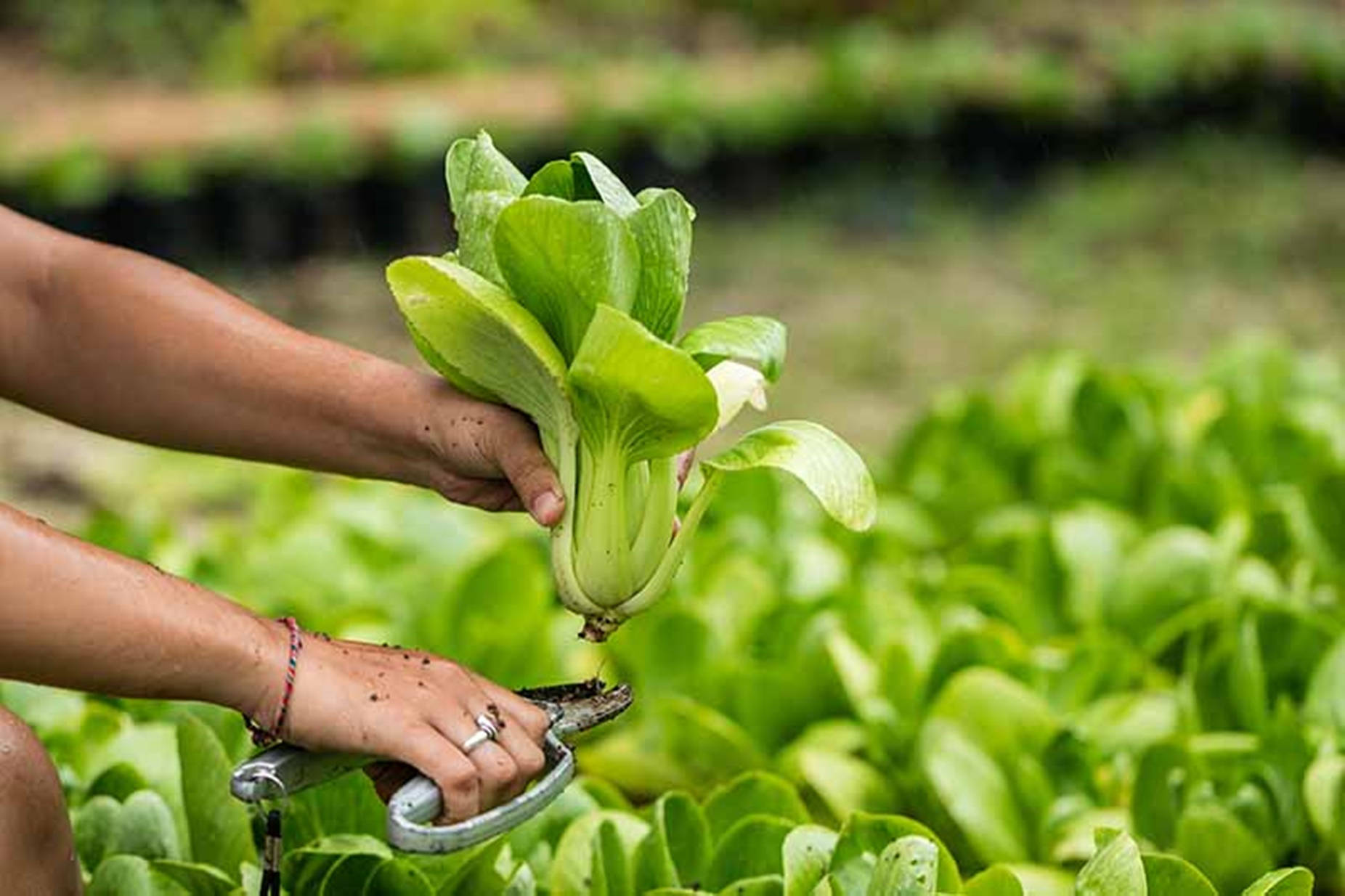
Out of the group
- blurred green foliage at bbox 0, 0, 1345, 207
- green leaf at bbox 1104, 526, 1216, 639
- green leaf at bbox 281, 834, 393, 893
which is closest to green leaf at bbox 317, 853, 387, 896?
green leaf at bbox 281, 834, 393, 893

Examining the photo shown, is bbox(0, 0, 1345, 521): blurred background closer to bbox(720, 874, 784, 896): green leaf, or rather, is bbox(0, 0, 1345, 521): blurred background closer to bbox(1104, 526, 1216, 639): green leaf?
bbox(1104, 526, 1216, 639): green leaf

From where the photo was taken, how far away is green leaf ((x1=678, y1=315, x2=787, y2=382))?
74.0 inches

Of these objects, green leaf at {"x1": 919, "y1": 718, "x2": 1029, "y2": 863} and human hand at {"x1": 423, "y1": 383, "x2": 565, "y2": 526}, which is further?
green leaf at {"x1": 919, "y1": 718, "x2": 1029, "y2": 863}

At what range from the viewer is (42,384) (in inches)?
83.3

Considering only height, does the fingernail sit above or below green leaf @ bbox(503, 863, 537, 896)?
above

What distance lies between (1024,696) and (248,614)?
3.92 ft

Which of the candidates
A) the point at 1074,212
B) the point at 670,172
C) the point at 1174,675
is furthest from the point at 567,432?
the point at 1074,212

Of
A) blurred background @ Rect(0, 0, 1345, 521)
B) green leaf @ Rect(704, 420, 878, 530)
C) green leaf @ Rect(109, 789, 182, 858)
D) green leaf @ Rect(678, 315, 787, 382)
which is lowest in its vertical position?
blurred background @ Rect(0, 0, 1345, 521)

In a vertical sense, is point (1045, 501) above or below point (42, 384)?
below

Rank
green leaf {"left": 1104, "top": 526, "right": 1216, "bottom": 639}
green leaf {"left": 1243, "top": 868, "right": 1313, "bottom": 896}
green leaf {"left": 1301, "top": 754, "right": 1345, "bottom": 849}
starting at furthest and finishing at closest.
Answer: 1. green leaf {"left": 1104, "top": 526, "right": 1216, "bottom": 639}
2. green leaf {"left": 1301, "top": 754, "right": 1345, "bottom": 849}
3. green leaf {"left": 1243, "top": 868, "right": 1313, "bottom": 896}

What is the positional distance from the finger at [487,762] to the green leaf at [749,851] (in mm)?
508

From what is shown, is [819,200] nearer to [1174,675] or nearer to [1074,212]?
[1074,212]

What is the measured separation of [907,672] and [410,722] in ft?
3.92

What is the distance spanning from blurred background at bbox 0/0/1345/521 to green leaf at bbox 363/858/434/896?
2.74 meters
